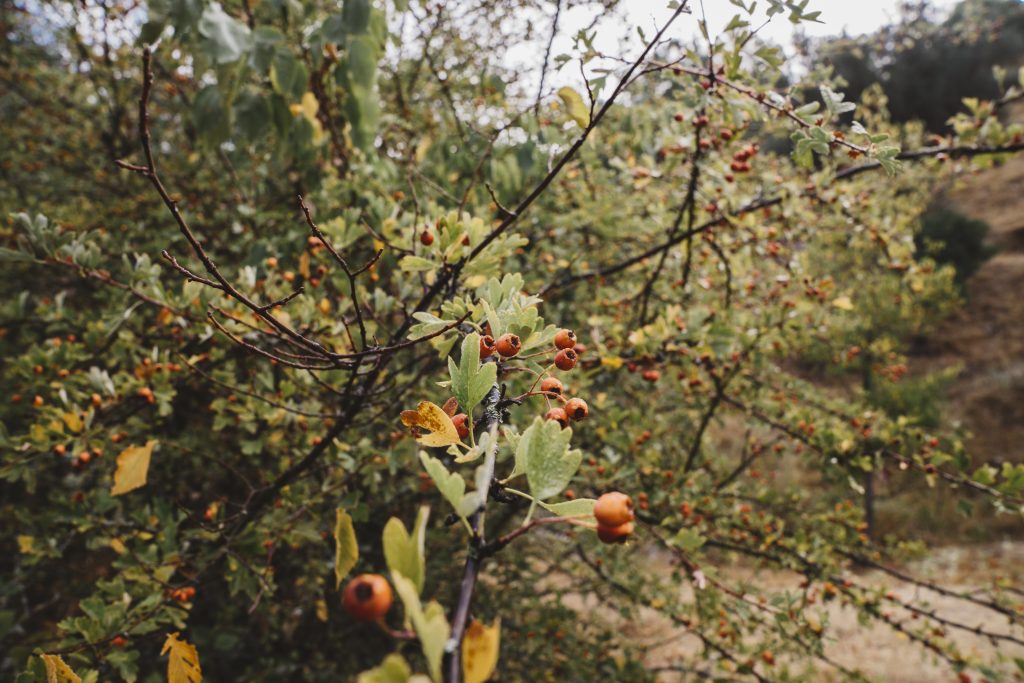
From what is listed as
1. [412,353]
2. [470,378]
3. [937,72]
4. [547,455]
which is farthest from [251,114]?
[937,72]

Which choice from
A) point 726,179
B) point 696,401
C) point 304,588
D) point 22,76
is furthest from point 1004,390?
point 22,76

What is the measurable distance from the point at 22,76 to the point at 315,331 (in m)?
5.21

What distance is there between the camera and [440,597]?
330cm

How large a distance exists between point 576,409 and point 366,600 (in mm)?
402

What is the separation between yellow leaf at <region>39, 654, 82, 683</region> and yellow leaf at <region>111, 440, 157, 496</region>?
2.07 feet

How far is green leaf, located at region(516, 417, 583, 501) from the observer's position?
23.8 inches

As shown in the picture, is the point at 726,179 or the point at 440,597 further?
the point at 440,597


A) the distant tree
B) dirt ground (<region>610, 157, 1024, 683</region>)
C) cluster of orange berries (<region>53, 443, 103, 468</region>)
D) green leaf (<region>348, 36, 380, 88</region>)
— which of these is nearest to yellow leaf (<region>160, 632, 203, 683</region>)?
cluster of orange berries (<region>53, 443, 103, 468</region>)

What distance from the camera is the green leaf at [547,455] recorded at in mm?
605

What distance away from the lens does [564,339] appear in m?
0.85

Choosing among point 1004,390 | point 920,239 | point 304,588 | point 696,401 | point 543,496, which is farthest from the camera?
point 920,239

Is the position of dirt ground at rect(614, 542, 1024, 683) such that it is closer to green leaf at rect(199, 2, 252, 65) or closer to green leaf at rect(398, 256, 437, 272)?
green leaf at rect(398, 256, 437, 272)

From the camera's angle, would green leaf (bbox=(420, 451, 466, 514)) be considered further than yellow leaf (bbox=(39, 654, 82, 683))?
No

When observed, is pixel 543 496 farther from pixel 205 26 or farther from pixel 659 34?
pixel 205 26
